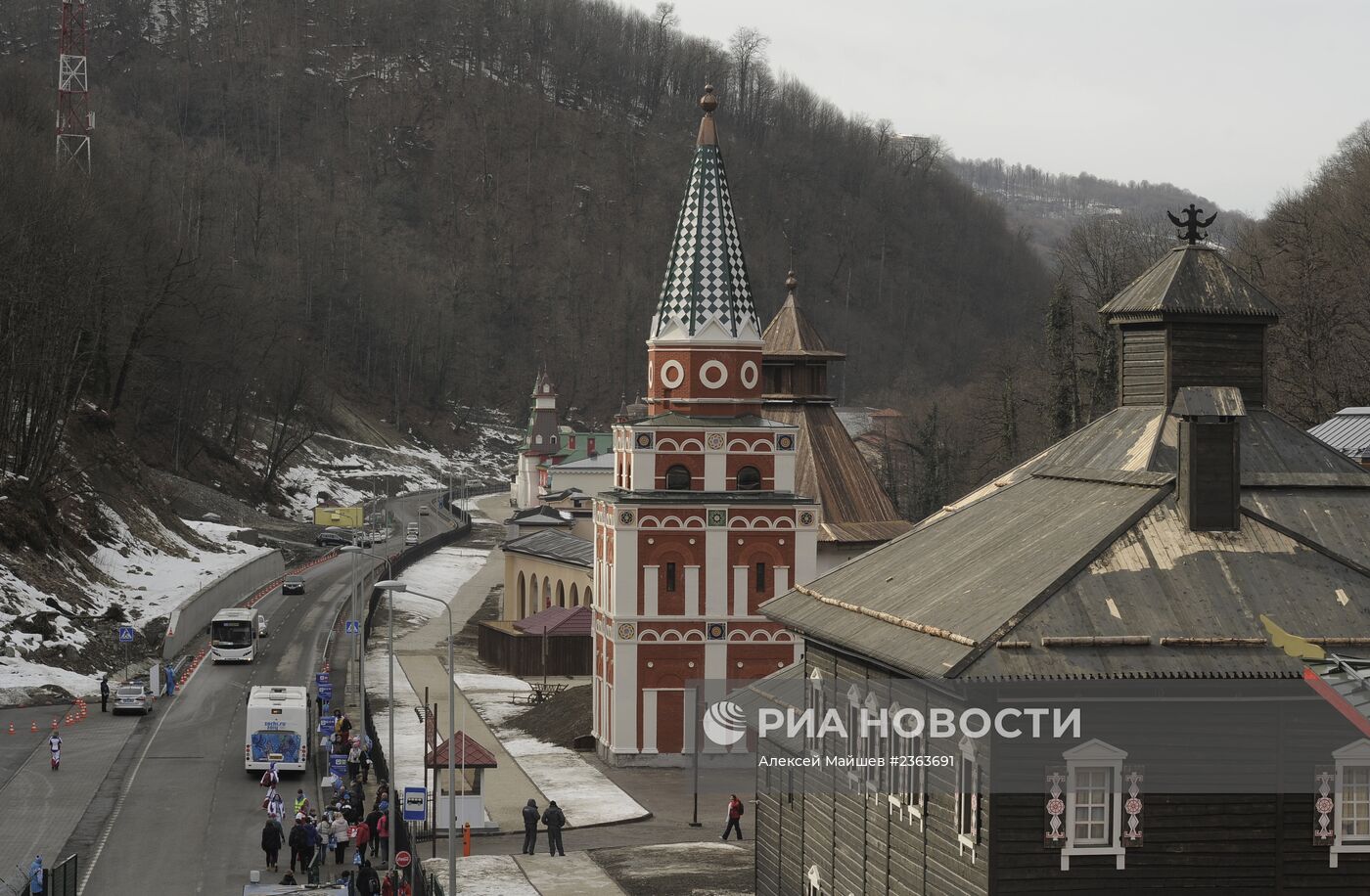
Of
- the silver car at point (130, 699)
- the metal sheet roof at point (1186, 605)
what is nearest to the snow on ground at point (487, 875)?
the metal sheet roof at point (1186, 605)

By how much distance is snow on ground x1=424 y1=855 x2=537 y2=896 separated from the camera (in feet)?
134

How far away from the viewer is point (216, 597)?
85000mm

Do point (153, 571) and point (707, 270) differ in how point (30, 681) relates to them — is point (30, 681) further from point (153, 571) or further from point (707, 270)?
point (707, 270)

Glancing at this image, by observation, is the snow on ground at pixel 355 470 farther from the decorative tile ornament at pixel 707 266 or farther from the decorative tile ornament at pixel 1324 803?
the decorative tile ornament at pixel 1324 803

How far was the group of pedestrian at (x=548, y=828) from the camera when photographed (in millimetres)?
44375

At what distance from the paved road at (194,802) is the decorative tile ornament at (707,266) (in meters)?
18.8

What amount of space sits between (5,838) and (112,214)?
64982 mm

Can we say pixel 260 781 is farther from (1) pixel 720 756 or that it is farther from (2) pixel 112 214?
(2) pixel 112 214

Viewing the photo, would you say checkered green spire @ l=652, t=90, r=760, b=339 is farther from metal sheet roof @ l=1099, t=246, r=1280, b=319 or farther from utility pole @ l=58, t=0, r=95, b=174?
utility pole @ l=58, t=0, r=95, b=174

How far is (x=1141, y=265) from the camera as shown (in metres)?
99.6

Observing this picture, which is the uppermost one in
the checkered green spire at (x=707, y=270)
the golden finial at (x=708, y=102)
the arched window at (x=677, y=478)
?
the golden finial at (x=708, y=102)

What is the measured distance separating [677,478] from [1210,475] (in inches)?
1336

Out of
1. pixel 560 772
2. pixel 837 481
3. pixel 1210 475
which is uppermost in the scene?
pixel 837 481

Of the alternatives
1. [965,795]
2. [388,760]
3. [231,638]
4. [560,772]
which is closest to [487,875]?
[388,760]
